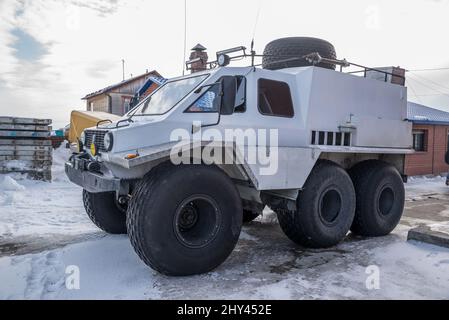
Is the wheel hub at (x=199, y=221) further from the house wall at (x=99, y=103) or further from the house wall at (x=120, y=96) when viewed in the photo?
the house wall at (x=99, y=103)

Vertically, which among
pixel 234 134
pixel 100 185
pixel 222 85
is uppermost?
pixel 222 85

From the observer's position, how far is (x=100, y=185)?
426cm

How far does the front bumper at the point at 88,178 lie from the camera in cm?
422

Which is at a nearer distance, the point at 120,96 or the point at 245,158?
the point at 245,158

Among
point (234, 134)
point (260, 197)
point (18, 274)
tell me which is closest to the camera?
point (18, 274)

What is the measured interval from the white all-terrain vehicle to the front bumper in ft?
0.04

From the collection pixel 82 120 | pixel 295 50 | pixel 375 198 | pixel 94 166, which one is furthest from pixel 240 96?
pixel 82 120

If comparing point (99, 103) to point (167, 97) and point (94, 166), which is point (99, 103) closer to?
point (167, 97)

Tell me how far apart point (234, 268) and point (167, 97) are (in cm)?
241

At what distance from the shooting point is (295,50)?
237 inches

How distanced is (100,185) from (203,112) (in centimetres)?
144

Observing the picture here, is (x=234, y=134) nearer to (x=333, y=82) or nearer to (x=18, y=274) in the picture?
(x=333, y=82)
